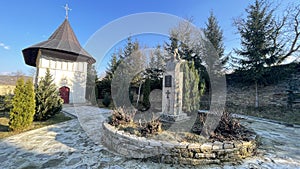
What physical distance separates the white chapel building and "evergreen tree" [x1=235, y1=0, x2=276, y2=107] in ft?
37.2

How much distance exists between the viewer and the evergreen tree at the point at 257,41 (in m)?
7.92

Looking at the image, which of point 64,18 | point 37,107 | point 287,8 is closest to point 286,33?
point 287,8

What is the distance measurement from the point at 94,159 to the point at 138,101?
7.99 metres

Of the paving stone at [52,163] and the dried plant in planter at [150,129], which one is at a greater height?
the dried plant in planter at [150,129]

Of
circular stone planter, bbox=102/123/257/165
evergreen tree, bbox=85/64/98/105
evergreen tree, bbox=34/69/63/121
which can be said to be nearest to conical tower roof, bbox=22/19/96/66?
evergreen tree, bbox=85/64/98/105

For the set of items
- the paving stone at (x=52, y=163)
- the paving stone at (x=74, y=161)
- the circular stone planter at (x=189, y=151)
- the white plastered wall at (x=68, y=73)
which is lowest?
the paving stone at (x=52, y=163)

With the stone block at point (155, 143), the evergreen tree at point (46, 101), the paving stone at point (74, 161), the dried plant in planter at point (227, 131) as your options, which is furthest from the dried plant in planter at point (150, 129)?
the evergreen tree at point (46, 101)

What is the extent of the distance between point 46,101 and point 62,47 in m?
6.32

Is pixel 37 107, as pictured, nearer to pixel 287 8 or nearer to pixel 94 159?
pixel 94 159

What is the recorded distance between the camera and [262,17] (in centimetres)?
823

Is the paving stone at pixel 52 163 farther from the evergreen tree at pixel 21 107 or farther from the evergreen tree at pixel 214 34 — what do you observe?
the evergreen tree at pixel 214 34

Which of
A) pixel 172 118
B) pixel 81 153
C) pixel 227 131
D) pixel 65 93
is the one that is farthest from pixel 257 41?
pixel 65 93

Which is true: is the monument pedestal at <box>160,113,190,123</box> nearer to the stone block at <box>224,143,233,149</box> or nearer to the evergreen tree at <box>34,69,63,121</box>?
the stone block at <box>224,143,233,149</box>

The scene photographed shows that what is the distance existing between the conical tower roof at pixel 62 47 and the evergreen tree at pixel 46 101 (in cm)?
521
